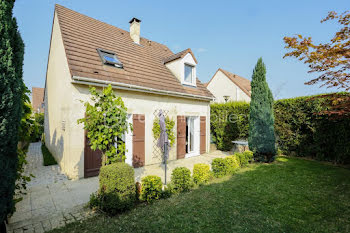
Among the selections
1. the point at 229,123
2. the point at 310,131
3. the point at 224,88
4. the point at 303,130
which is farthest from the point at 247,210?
the point at 224,88

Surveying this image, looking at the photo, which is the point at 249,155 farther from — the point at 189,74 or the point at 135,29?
the point at 135,29

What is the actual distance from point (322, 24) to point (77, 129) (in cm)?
904

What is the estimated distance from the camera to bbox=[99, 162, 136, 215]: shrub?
11.6 ft

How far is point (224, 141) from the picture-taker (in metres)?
11.1

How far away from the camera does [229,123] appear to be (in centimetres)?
1109

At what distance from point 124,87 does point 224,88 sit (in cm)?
1700

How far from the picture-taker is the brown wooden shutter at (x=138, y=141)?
7.14 m

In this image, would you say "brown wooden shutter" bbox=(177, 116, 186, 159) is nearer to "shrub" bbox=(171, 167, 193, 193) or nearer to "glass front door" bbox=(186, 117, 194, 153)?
"glass front door" bbox=(186, 117, 194, 153)

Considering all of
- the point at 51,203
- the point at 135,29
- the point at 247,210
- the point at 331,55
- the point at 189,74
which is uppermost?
the point at 135,29

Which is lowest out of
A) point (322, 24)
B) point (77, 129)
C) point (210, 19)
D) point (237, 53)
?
point (77, 129)

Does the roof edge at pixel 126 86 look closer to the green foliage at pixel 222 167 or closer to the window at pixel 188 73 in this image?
the window at pixel 188 73

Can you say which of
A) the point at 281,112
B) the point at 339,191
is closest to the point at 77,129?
the point at 339,191

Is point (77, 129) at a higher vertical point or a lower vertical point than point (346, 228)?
higher

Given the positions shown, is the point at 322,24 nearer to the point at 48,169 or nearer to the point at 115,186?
the point at 115,186
